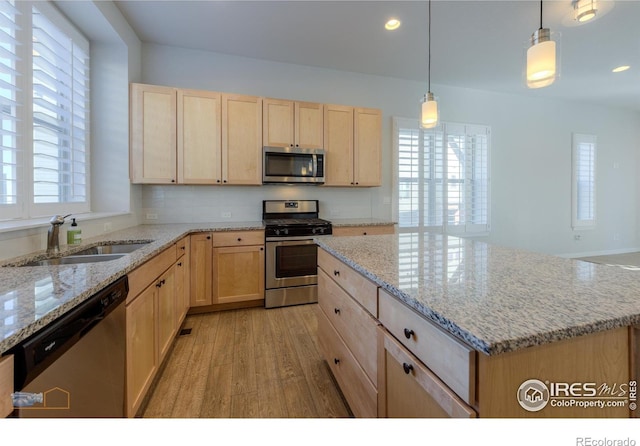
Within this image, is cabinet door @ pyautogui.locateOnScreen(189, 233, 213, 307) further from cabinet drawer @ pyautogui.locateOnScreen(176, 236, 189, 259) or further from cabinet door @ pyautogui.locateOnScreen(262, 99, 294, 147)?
cabinet door @ pyautogui.locateOnScreen(262, 99, 294, 147)

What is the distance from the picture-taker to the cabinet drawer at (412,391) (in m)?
0.72

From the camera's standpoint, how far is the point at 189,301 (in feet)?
9.28

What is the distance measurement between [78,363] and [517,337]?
53.7 inches

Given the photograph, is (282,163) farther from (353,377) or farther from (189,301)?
(353,377)

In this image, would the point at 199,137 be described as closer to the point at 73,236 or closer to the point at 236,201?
the point at 236,201

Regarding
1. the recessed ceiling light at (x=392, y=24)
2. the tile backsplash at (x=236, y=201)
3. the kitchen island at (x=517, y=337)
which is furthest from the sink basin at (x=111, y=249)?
the recessed ceiling light at (x=392, y=24)

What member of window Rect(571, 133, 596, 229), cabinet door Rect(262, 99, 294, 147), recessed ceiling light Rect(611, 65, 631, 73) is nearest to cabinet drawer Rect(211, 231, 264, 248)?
cabinet door Rect(262, 99, 294, 147)

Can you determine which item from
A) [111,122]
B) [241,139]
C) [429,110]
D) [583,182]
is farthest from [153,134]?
[583,182]

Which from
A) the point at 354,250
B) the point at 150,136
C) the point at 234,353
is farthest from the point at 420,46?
the point at 234,353

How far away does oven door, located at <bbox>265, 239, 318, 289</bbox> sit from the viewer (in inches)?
121

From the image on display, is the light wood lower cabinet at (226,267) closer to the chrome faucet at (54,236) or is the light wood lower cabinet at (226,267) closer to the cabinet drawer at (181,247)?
the cabinet drawer at (181,247)

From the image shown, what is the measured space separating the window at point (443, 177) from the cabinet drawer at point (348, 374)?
2.74 m

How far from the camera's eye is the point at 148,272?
1678 mm
